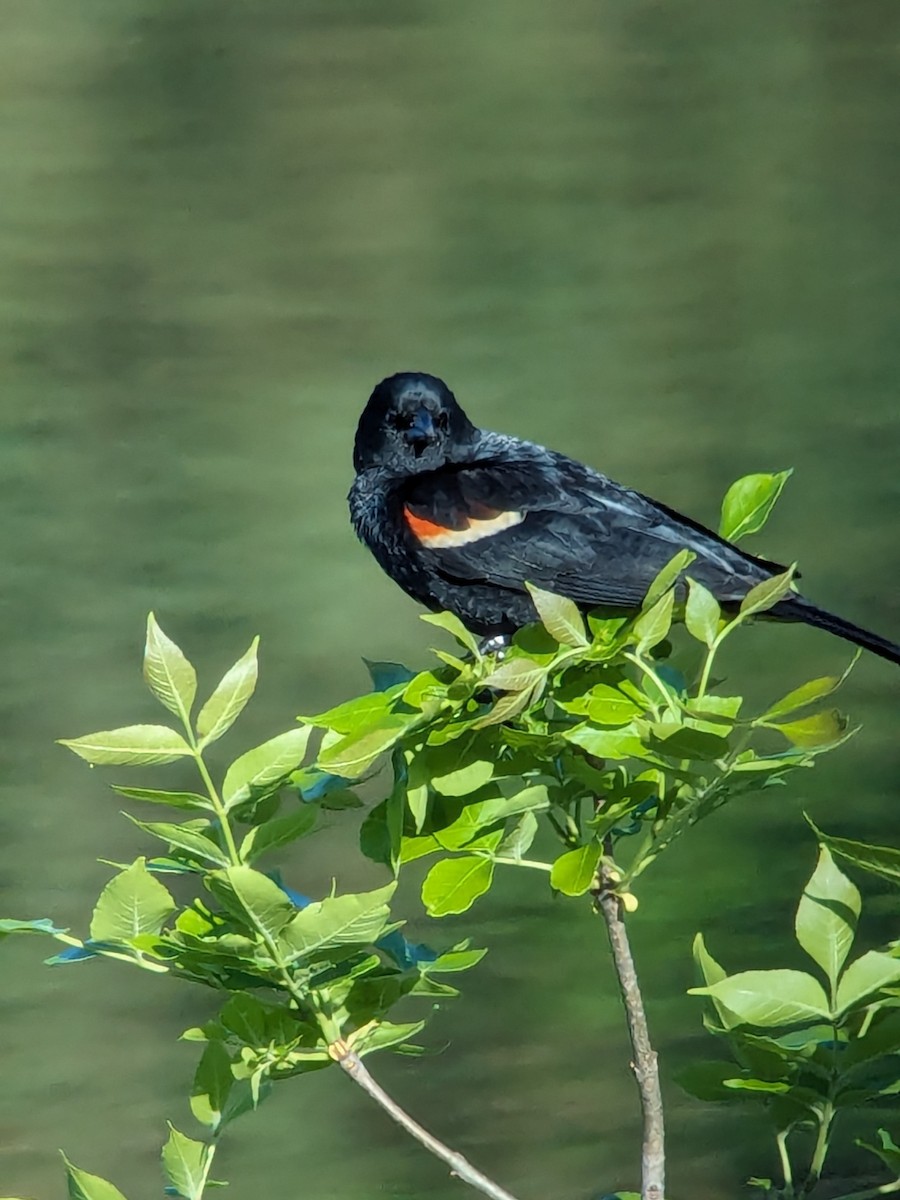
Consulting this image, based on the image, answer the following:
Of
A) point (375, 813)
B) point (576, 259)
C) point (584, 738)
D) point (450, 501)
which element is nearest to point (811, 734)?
point (584, 738)

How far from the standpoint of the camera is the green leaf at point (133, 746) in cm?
56

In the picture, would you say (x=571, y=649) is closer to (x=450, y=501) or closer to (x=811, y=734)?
(x=811, y=734)

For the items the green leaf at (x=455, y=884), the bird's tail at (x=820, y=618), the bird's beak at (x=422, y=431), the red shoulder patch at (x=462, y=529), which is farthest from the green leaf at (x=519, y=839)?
the bird's beak at (x=422, y=431)

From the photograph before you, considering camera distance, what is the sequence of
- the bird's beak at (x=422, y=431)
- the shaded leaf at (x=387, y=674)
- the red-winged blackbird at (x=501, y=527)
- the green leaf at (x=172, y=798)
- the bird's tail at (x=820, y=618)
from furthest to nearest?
the bird's beak at (x=422, y=431) < the red-winged blackbird at (x=501, y=527) < the bird's tail at (x=820, y=618) < the shaded leaf at (x=387, y=674) < the green leaf at (x=172, y=798)

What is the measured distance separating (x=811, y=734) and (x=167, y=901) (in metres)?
0.23

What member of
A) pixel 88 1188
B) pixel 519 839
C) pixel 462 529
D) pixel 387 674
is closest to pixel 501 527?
pixel 462 529

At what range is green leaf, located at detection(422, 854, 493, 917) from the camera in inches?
23.8

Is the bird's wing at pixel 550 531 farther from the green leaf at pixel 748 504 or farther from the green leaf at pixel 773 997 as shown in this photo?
the green leaf at pixel 773 997

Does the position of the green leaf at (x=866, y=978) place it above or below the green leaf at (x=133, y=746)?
below

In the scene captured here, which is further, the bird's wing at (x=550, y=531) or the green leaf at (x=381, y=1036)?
the bird's wing at (x=550, y=531)

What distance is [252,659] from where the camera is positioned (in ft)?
1.94

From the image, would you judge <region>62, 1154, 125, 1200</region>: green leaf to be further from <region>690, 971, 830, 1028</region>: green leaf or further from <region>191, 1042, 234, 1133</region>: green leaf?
<region>690, 971, 830, 1028</region>: green leaf

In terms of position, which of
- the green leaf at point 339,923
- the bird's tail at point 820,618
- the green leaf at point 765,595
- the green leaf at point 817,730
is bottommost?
the bird's tail at point 820,618

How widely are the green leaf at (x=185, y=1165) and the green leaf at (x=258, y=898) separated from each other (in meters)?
0.12
